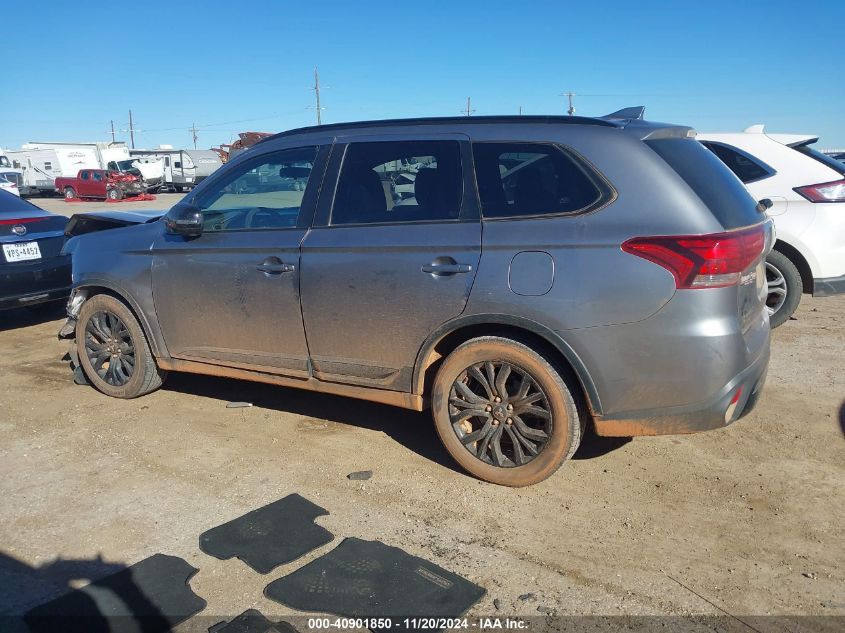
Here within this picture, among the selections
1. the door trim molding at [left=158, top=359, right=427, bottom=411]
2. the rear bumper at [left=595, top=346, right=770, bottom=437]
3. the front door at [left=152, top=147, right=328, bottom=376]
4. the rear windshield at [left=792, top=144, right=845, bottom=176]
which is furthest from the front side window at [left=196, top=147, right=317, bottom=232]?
the rear windshield at [left=792, top=144, right=845, bottom=176]

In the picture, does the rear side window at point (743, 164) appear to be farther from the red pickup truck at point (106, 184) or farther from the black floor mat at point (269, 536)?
the red pickup truck at point (106, 184)

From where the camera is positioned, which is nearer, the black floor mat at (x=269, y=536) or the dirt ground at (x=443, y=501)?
the dirt ground at (x=443, y=501)

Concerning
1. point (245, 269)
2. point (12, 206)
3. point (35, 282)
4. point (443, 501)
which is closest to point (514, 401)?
point (443, 501)

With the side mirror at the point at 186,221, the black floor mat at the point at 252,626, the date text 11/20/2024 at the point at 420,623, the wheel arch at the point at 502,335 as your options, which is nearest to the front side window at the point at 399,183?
the wheel arch at the point at 502,335

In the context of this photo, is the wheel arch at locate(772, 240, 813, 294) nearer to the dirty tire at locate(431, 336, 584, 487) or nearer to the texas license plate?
the dirty tire at locate(431, 336, 584, 487)

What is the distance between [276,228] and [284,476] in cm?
150

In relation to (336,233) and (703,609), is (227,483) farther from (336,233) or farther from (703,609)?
(703,609)

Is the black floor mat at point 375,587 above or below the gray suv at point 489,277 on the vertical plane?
below

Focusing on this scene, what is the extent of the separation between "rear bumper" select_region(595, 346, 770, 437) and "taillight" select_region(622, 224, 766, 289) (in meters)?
0.51

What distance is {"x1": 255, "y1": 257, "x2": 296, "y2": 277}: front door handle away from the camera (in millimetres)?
4160

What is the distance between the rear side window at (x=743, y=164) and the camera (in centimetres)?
666

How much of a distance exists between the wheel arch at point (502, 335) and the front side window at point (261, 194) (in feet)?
3.92

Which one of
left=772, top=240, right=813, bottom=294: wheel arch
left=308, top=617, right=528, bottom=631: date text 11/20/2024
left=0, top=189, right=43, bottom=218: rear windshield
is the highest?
left=0, top=189, right=43, bottom=218: rear windshield

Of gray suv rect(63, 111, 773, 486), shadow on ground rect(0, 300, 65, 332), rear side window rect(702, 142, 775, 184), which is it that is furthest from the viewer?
shadow on ground rect(0, 300, 65, 332)
